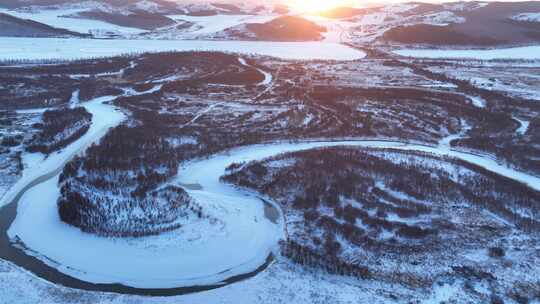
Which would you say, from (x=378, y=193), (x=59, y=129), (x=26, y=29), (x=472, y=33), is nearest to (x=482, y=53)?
(x=472, y=33)

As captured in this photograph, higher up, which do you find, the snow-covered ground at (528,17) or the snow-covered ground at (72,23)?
the snow-covered ground at (528,17)

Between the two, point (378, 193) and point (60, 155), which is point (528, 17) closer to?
point (378, 193)

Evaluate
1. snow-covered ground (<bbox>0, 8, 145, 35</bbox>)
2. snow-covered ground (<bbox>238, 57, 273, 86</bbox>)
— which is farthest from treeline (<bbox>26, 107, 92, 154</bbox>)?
snow-covered ground (<bbox>0, 8, 145, 35</bbox>)

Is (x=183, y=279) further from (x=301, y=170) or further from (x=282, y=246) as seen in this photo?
(x=301, y=170)

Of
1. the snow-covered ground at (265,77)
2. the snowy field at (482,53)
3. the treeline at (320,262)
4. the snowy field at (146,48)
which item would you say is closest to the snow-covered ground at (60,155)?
the treeline at (320,262)

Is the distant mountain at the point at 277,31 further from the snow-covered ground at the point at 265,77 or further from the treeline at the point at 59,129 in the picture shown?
the treeline at the point at 59,129

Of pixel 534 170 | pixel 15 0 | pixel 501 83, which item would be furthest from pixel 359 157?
pixel 15 0

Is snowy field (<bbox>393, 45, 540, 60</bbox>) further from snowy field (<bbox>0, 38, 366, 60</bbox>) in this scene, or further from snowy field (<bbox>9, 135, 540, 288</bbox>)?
snowy field (<bbox>9, 135, 540, 288</bbox>)
